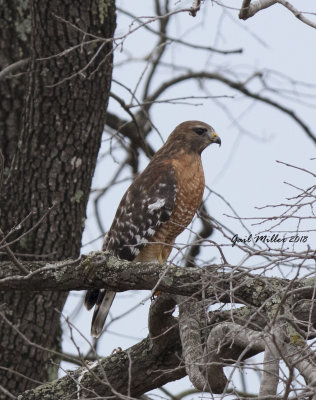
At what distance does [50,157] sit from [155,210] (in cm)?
95

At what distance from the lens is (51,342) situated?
536 centimetres

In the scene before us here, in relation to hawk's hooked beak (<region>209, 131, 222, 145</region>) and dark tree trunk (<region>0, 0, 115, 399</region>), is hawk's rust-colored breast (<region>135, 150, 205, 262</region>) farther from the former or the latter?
dark tree trunk (<region>0, 0, 115, 399</region>)

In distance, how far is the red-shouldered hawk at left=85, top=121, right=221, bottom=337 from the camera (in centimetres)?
576

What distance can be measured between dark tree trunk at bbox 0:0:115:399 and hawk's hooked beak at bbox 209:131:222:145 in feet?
3.91

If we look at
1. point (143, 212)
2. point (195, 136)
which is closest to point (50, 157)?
point (143, 212)

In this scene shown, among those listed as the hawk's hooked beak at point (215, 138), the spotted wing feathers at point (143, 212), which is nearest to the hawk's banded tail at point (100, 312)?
the spotted wing feathers at point (143, 212)

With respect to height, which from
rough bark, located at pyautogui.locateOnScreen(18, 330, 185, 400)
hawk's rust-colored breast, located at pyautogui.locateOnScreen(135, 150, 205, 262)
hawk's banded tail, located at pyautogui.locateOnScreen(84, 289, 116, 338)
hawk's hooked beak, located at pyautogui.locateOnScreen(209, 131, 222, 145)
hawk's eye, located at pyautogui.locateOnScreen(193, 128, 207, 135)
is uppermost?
hawk's eye, located at pyautogui.locateOnScreen(193, 128, 207, 135)

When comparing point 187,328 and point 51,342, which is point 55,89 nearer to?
point 51,342

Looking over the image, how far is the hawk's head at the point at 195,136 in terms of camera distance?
623cm

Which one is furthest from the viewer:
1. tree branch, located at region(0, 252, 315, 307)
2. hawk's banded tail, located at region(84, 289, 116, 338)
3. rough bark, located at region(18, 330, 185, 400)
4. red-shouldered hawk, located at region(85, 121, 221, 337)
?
red-shouldered hawk, located at region(85, 121, 221, 337)

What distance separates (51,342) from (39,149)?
121 cm

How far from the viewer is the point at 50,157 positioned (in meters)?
5.21

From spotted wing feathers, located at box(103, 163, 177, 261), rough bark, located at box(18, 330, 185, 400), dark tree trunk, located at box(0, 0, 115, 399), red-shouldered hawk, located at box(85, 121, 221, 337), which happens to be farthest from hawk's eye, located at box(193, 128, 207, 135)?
rough bark, located at box(18, 330, 185, 400)

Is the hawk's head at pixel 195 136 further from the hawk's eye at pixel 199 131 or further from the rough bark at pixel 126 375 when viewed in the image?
the rough bark at pixel 126 375
